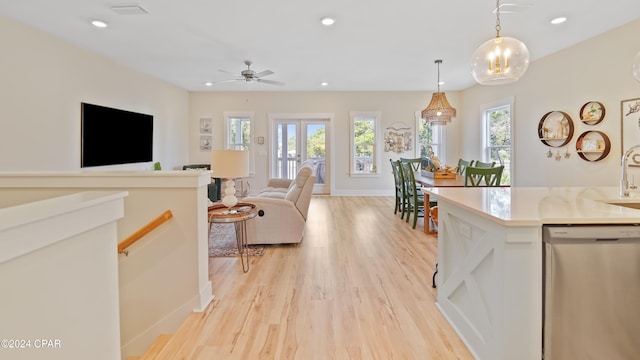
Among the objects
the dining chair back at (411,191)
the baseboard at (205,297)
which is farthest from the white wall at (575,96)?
the baseboard at (205,297)

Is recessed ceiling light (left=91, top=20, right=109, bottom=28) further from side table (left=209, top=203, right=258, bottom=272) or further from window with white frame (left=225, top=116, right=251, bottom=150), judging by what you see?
window with white frame (left=225, top=116, right=251, bottom=150)

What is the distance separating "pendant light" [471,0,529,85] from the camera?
8.22 feet

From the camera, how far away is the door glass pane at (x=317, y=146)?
327 inches

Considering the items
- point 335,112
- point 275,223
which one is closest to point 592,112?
point 275,223

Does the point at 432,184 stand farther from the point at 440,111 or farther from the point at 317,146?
the point at 317,146

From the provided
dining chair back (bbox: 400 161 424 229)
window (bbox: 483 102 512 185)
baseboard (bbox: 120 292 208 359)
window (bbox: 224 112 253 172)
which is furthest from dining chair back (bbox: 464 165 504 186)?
window (bbox: 224 112 253 172)

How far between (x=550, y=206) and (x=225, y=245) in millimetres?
3467

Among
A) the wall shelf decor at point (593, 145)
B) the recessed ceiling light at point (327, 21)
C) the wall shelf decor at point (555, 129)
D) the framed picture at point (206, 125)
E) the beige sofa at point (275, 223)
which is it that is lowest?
the beige sofa at point (275, 223)

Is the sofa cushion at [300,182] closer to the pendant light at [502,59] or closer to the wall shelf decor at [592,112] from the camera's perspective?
the pendant light at [502,59]

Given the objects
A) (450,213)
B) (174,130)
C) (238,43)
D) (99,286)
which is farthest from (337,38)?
(174,130)

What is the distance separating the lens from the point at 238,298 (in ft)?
8.57

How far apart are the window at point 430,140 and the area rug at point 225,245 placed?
5541 mm

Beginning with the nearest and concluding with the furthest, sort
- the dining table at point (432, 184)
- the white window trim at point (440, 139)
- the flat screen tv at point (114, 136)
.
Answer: the dining table at point (432, 184)
the flat screen tv at point (114, 136)
the white window trim at point (440, 139)

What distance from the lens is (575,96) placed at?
4.59m
